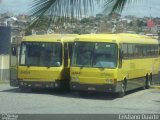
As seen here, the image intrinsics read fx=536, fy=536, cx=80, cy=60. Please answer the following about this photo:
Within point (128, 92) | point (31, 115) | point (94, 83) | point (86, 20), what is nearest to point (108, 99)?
point (94, 83)

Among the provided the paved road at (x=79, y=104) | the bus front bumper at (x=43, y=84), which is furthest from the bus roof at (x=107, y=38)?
the paved road at (x=79, y=104)

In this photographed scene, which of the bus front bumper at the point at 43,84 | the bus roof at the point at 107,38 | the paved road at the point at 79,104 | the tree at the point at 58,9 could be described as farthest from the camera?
the bus front bumper at the point at 43,84

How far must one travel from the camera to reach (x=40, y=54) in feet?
76.3

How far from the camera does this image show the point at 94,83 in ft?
69.9

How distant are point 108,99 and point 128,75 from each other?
2.01m

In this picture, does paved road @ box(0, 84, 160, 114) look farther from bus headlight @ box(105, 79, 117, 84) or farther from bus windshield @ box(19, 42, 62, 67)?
bus windshield @ box(19, 42, 62, 67)

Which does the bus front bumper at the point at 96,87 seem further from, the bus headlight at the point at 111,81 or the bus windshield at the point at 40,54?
the bus windshield at the point at 40,54

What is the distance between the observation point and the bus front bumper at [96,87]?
21.0 metres

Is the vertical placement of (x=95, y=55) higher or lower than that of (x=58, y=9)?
lower

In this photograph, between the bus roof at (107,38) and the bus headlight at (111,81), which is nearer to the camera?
the bus headlight at (111,81)

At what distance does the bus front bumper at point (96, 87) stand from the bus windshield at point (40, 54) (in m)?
1.69

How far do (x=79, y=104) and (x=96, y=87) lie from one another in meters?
2.75

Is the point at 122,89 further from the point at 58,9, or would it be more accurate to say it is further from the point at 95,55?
the point at 58,9

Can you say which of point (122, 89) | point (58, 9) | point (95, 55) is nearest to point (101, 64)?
point (95, 55)
